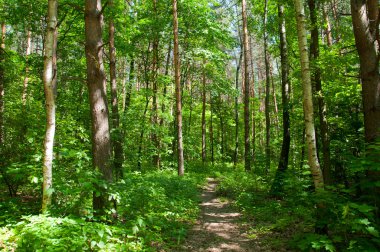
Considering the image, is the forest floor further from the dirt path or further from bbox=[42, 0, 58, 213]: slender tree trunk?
bbox=[42, 0, 58, 213]: slender tree trunk

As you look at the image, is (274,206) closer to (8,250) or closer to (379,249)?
(379,249)

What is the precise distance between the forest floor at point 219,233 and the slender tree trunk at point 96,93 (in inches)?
96.7

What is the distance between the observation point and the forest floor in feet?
20.4

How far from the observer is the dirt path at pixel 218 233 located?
20.5 feet

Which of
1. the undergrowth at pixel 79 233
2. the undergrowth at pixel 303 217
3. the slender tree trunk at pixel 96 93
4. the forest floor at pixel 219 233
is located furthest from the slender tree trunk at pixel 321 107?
the slender tree trunk at pixel 96 93

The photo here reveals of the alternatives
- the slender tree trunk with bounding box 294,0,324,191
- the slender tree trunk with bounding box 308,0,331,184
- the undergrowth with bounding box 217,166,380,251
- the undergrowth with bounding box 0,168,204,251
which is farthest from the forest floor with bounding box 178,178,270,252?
the slender tree trunk with bounding box 308,0,331,184

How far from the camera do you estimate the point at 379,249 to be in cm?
378

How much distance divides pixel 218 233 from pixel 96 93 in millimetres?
4455

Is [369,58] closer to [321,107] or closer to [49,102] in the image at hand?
[321,107]

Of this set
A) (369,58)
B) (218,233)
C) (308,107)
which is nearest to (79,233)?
(218,233)

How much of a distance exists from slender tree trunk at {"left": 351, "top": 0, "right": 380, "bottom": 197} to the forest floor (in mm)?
3226

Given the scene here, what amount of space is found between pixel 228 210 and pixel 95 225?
6.31m

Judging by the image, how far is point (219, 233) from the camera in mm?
7266

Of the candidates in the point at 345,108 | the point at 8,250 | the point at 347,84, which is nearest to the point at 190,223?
the point at 8,250
